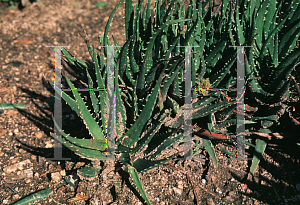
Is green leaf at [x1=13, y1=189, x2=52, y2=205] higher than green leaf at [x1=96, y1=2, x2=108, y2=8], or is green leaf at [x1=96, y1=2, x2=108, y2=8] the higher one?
green leaf at [x1=96, y1=2, x2=108, y2=8]

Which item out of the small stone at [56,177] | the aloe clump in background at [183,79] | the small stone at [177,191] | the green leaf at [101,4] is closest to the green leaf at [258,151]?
the aloe clump in background at [183,79]

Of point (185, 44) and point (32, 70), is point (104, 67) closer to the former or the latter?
point (185, 44)

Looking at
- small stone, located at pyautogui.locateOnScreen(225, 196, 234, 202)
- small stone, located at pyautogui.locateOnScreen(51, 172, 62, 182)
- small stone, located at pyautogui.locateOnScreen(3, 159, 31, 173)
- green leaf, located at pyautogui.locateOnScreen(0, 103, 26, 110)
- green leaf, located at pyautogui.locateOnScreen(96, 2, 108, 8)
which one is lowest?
small stone, located at pyautogui.locateOnScreen(225, 196, 234, 202)

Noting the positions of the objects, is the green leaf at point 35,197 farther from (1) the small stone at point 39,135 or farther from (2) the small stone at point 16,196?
(1) the small stone at point 39,135

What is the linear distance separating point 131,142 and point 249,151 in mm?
797

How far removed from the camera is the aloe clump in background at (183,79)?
64.0 inches

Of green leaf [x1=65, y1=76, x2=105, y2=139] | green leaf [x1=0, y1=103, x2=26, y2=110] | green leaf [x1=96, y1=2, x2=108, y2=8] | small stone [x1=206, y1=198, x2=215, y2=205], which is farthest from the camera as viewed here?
green leaf [x1=96, y1=2, x2=108, y2=8]

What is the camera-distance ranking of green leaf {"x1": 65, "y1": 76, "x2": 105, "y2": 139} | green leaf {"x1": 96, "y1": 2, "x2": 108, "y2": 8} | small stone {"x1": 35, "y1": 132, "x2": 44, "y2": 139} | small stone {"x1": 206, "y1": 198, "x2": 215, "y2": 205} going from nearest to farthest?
1. green leaf {"x1": 65, "y1": 76, "x2": 105, "y2": 139}
2. small stone {"x1": 206, "y1": 198, "x2": 215, "y2": 205}
3. small stone {"x1": 35, "y1": 132, "x2": 44, "y2": 139}
4. green leaf {"x1": 96, "y1": 2, "x2": 108, "y2": 8}

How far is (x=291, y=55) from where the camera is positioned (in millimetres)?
1631

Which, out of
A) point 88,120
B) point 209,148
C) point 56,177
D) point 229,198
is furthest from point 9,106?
point 229,198

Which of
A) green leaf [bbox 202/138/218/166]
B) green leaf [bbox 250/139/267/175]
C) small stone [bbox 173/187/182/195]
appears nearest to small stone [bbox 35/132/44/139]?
small stone [bbox 173/187/182/195]

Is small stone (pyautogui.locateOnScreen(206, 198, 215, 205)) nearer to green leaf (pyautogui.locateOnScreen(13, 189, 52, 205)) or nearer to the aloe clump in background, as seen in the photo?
the aloe clump in background

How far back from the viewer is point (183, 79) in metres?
1.76

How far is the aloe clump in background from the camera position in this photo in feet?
5.33
